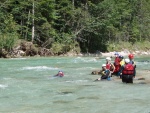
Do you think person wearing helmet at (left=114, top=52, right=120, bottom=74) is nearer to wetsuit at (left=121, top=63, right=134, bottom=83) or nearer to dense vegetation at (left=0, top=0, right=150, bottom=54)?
wetsuit at (left=121, top=63, right=134, bottom=83)

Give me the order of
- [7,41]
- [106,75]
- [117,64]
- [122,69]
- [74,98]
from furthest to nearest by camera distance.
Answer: [7,41] < [117,64] < [106,75] < [122,69] < [74,98]

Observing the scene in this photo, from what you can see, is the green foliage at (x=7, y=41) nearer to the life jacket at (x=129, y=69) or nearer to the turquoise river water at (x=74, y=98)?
the turquoise river water at (x=74, y=98)

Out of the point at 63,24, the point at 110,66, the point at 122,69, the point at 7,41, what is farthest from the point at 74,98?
the point at 63,24

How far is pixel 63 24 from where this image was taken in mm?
47312

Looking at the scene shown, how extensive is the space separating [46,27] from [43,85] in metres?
28.2

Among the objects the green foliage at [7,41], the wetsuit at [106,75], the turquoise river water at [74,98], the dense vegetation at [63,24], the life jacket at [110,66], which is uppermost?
the dense vegetation at [63,24]

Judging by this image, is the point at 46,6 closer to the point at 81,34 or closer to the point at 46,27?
the point at 46,27

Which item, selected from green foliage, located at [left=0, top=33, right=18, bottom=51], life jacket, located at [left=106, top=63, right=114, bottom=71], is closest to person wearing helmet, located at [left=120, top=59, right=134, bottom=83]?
life jacket, located at [left=106, top=63, right=114, bottom=71]

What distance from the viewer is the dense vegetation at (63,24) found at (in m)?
40.7

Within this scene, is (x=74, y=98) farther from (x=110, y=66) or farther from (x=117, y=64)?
(x=117, y=64)

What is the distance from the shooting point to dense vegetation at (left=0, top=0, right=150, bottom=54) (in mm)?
40688

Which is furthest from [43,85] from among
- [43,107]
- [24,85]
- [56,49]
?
[56,49]

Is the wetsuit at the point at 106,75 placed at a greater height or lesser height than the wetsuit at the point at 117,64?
lesser

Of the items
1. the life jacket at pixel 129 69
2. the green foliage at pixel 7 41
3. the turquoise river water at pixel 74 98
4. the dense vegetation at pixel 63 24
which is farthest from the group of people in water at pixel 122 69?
the dense vegetation at pixel 63 24
